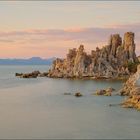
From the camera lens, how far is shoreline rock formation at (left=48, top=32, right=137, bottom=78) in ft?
400

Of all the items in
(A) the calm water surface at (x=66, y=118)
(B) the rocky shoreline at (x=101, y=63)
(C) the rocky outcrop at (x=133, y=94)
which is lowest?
(A) the calm water surface at (x=66, y=118)

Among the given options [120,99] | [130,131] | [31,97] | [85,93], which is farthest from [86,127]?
[85,93]

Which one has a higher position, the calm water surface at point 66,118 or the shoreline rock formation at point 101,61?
the shoreline rock formation at point 101,61

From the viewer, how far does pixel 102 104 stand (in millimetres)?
60344

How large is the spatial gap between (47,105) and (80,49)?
233 feet

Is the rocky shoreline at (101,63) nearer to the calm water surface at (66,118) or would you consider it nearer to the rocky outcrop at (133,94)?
the rocky outcrop at (133,94)

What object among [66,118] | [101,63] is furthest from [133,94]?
[101,63]

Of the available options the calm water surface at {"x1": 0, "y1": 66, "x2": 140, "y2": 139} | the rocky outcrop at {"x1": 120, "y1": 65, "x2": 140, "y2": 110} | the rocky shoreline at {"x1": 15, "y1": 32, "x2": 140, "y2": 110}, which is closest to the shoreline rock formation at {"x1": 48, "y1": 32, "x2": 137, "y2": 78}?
the rocky shoreline at {"x1": 15, "y1": 32, "x2": 140, "y2": 110}

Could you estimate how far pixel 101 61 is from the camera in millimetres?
124438

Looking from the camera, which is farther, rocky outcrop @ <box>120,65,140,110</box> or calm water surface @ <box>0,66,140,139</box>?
rocky outcrop @ <box>120,65,140,110</box>

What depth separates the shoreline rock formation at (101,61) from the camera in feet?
400

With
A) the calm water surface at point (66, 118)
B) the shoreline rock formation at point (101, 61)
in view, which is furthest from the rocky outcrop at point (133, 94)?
the shoreline rock formation at point (101, 61)

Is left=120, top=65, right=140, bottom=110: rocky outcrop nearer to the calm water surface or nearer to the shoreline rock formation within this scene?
the calm water surface

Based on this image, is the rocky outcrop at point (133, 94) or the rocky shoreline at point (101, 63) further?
the rocky shoreline at point (101, 63)
